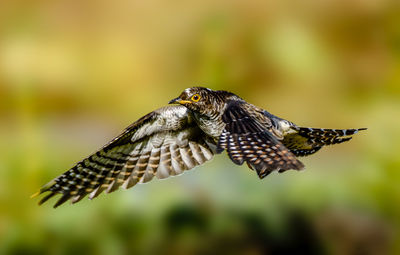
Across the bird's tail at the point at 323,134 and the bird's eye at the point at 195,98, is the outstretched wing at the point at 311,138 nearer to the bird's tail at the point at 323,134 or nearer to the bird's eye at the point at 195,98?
the bird's tail at the point at 323,134

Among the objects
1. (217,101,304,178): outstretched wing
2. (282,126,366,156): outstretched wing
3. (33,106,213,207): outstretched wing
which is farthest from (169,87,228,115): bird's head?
(282,126,366,156): outstretched wing

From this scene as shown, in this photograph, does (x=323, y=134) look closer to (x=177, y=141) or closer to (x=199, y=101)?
(x=199, y=101)

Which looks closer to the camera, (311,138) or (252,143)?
(252,143)

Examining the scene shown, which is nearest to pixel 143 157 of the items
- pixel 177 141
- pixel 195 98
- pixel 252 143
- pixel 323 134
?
pixel 177 141

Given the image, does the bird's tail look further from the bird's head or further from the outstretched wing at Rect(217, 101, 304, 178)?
the bird's head

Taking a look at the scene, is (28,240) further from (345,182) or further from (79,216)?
(345,182)

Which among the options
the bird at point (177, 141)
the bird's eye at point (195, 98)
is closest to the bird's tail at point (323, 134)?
the bird at point (177, 141)
